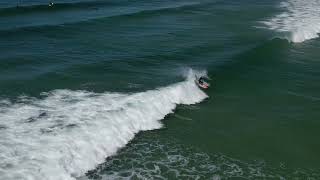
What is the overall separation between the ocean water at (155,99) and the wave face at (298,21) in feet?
0.88

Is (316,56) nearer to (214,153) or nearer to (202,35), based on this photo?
(202,35)

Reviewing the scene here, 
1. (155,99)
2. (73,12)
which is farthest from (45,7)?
(155,99)

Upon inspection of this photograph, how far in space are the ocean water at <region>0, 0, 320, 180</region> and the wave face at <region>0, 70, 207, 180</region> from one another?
0.15 feet

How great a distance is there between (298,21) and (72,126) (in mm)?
28683

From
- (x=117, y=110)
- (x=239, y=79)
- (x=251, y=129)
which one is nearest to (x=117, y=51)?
(x=239, y=79)

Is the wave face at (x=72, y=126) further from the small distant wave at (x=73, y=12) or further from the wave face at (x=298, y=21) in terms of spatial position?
the wave face at (x=298, y=21)

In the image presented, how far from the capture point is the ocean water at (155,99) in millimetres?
17438

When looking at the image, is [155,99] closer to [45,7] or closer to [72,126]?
[72,126]

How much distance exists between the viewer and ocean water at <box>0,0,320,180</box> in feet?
57.2

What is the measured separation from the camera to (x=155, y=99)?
23.0 metres

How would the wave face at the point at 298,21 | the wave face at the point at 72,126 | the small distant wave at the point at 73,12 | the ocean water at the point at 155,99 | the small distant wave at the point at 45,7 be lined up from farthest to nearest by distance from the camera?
1. the small distant wave at the point at 45,7
2. the small distant wave at the point at 73,12
3. the wave face at the point at 298,21
4. the ocean water at the point at 155,99
5. the wave face at the point at 72,126

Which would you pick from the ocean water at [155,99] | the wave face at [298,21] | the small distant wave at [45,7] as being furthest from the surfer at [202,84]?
the small distant wave at [45,7]

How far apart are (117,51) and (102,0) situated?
20170mm

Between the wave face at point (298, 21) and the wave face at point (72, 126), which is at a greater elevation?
the wave face at point (298, 21)
